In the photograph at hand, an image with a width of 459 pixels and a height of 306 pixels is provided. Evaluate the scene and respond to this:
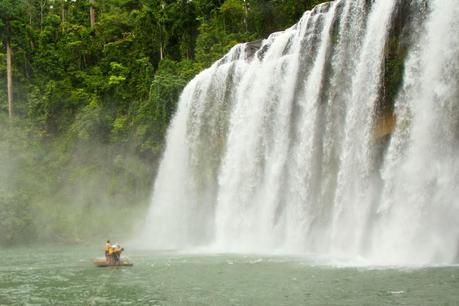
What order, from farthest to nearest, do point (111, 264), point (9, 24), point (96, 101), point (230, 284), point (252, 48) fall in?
point (96, 101), point (9, 24), point (252, 48), point (111, 264), point (230, 284)

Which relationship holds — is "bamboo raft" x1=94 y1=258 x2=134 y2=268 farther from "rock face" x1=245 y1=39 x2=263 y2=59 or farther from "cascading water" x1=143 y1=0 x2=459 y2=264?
"rock face" x1=245 y1=39 x2=263 y2=59

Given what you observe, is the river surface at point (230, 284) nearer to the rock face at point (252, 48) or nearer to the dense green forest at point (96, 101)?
the rock face at point (252, 48)

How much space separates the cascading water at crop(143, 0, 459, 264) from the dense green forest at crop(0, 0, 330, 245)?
11.8 ft

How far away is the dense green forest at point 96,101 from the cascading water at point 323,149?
141 inches

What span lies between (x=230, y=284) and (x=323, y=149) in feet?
34.4

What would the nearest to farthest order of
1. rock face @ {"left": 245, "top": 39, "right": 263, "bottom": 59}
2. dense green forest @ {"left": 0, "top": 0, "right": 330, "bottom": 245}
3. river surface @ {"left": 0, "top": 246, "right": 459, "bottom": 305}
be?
1. river surface @ {"left": 0, "top": 246, "right": 459, "bottom": 305}
2. rock face @ {"left": 245, "top": 39, "right": 263, "bottom": 59}
3. dense green forest @ {"left": 0, "top": 0, "right": 330, "bottom": 245}

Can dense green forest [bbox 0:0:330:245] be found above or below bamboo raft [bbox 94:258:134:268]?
above

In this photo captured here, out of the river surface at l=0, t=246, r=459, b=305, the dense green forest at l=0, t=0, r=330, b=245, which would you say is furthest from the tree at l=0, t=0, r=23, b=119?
the river surface at l=0, t=246, r=459, b=305

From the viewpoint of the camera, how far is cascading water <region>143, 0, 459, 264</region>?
68.7 ft

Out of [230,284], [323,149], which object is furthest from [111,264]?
[323,149]

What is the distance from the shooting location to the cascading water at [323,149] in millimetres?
A: 20953

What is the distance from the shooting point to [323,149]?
26.2 metres

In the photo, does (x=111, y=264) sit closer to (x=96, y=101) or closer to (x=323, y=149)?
(x=323, y=149)

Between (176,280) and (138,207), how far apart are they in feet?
72.7
